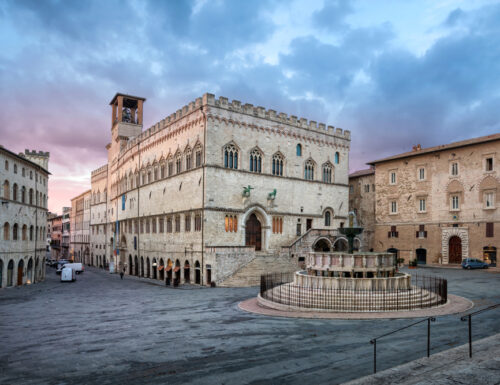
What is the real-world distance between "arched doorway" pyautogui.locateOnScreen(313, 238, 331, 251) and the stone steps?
5.61 m

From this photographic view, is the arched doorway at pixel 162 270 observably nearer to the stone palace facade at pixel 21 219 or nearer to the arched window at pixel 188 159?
the arched window at pixel 188 159

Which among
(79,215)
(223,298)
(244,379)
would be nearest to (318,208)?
(223,298)

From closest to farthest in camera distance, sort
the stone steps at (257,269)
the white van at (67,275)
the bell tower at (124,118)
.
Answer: the stone steps at (257,269)
the white van at (67,275)
the bell tower at (124,118)

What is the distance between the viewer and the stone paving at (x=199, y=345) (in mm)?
10953

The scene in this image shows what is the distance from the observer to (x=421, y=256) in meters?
A: 49.5

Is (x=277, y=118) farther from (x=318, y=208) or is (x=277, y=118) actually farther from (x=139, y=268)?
(x=139, y=268)

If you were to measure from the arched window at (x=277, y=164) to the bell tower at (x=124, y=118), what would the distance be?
28297 millimetres

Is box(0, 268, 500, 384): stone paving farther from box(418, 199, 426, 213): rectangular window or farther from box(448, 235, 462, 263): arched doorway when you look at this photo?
box(418, 199, 426, 213): rectangular window

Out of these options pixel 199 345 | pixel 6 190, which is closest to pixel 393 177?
pixel 6 190

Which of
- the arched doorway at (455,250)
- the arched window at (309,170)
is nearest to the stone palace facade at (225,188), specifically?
the arched window at (309,170)

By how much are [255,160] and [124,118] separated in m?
30.1

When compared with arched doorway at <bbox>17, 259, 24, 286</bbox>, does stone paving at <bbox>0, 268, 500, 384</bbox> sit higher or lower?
higher

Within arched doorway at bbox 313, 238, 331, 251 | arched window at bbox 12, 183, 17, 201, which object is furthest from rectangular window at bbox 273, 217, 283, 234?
arched window at bbox 12, 183, 17, 201

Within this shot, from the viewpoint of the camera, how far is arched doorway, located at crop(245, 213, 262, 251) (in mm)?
40656
